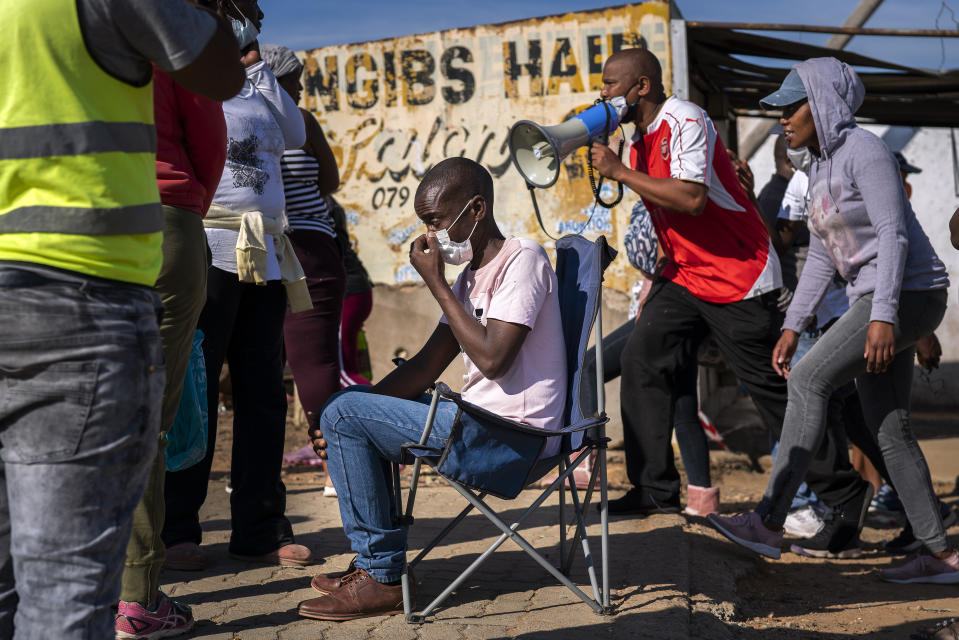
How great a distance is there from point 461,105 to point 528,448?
17.4 ft

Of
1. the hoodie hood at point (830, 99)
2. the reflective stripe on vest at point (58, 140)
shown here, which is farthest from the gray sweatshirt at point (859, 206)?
the reflective stripe on vest at point (58, 140)

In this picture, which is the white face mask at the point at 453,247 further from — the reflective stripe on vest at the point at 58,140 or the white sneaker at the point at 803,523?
the white sneaker at the point at 803,523

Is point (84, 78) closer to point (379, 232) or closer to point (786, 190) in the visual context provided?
point (786, 190)

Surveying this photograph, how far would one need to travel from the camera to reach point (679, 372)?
4.77 m

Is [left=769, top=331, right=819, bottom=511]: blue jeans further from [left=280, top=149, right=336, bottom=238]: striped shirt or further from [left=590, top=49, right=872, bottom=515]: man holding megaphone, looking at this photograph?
[left=280, top=149, right=336, bottom=238]: striped shirt

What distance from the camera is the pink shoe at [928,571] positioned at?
13.4 feet

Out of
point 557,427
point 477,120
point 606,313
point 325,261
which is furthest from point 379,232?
point 557,427

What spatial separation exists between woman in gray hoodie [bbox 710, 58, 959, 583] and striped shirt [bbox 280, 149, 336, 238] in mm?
2080

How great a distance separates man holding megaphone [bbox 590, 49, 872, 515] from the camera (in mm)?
4348

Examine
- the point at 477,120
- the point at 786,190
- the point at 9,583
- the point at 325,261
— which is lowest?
the point at 9,583

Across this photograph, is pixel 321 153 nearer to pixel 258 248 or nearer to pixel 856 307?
pixel 258 248

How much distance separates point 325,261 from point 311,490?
1636 millimetres

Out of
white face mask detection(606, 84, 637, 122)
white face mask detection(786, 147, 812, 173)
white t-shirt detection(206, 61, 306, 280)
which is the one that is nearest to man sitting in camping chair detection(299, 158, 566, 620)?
white t-shirt detection(206, 61, 306, 280)

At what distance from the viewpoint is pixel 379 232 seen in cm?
840
